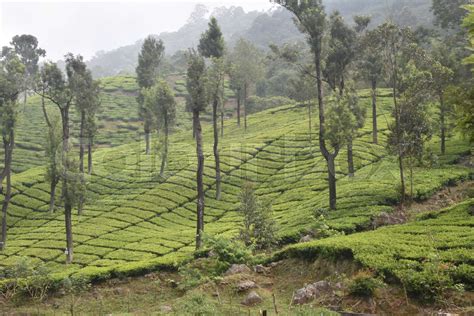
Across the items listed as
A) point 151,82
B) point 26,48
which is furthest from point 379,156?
point 26,48

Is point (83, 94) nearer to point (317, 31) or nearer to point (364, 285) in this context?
point (317, 31)

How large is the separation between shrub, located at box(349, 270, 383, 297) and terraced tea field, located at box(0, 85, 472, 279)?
11780mm

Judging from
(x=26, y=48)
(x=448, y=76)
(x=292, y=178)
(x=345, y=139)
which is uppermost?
(x=26, y=48)

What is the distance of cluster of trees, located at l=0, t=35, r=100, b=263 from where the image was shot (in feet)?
121

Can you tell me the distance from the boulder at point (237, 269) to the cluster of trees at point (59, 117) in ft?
61.7

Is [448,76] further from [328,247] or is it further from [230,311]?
[230,311]

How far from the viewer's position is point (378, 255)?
18.8 m

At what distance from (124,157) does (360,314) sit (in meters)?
61.1

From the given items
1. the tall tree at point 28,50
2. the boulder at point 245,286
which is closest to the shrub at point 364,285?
the boulder at point 245,286

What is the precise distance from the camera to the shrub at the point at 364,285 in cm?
1672

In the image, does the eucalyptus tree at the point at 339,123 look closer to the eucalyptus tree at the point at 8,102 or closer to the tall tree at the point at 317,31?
the tall tree at the point at 317,31

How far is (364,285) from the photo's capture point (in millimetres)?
16859

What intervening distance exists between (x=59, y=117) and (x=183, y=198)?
63.7 feet

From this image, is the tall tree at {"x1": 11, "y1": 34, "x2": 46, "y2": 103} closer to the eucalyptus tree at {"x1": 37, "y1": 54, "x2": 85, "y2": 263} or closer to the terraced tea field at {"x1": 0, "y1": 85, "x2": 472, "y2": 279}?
the terraced tea field at {"x1": 0, "y1": 85, "x2": 472, "y2": 279}
